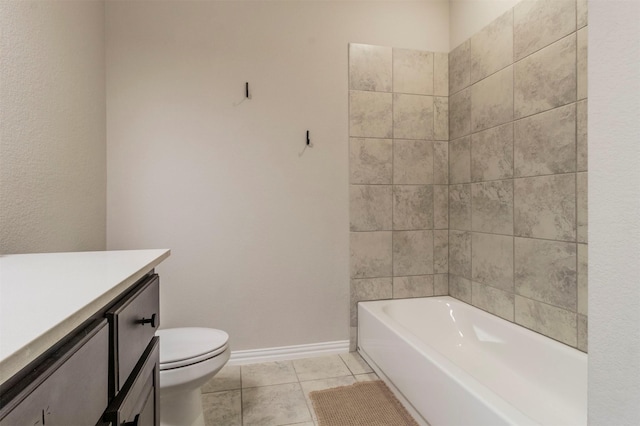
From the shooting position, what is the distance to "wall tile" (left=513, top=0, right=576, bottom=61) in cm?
158

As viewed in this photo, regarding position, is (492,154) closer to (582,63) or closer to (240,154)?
(582,63)

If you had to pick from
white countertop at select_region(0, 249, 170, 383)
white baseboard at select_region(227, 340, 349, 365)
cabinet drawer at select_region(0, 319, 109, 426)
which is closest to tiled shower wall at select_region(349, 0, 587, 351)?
white baseboard at select_region(227, 340, 349, 365)

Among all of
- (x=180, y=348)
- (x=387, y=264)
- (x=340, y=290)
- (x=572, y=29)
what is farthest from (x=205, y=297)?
(x=572, y=29)

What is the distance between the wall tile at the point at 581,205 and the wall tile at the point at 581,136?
0.04 meters

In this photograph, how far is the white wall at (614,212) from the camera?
0.48m

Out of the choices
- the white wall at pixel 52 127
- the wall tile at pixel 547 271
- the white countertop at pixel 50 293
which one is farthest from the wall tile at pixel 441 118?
the white wall at pixel 52 127

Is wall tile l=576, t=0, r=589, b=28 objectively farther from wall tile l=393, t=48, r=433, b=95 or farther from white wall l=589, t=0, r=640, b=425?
white wall l=589, t=0, r=640, b=425

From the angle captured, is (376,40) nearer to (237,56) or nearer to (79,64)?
(237,56)

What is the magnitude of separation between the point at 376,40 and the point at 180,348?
2280 millimetres

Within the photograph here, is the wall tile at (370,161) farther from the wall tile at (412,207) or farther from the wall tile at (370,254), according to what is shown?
Result: the wall tile at (370,254)

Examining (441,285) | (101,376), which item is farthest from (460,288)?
(101,376)

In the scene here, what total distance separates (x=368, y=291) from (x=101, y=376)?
1.92m

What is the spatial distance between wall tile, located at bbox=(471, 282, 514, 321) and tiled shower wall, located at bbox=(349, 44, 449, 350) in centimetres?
32

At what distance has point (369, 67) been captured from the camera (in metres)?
2.38
